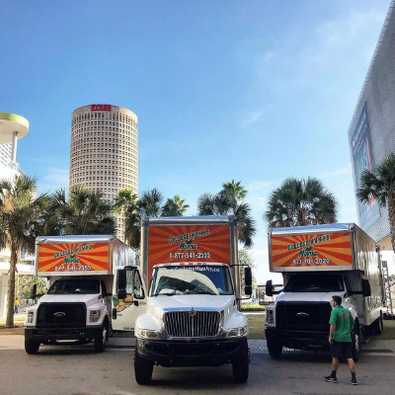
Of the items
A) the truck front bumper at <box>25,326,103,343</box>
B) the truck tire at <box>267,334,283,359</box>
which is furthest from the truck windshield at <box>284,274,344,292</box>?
the truck front bumper at <box>25,326,103,343</box>

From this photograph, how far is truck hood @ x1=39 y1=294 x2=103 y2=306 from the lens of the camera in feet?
40.2

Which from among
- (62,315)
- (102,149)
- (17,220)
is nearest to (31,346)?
(62,315)

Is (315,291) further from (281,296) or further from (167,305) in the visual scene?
(167,305)

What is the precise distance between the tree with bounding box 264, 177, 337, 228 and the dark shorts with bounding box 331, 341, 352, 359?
66.1ft

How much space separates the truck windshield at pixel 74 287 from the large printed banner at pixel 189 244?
355cm

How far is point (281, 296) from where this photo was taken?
37.1 ft

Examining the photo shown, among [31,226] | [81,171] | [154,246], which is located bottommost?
[154,246]

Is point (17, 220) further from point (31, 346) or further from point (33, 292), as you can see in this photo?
point (31, 346)

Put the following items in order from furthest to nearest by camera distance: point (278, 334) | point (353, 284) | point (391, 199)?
point (391, 199), point (353, 284), point (278, 334)

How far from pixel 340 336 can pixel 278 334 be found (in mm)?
2837

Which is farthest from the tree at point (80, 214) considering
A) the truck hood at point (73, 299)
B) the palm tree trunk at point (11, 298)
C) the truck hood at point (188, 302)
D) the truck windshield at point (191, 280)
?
the truck hood at point (188, 302)

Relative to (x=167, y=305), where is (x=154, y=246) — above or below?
above

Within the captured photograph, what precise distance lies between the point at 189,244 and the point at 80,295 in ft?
13.7

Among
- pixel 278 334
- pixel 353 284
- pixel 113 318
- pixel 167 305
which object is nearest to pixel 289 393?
pixel 167 305
